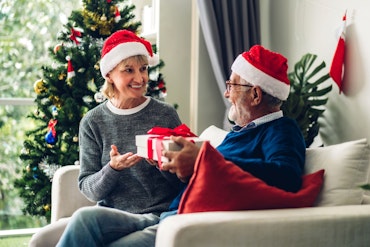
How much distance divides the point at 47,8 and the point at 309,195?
10.5ft

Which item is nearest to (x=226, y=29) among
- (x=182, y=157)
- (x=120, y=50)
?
(x=120, y=50)

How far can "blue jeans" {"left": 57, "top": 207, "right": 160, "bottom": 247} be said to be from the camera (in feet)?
6.30

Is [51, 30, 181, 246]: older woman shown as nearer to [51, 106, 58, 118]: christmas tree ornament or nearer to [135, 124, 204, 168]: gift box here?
[135, 124, 204, 168]: gift box

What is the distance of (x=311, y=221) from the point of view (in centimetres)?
171

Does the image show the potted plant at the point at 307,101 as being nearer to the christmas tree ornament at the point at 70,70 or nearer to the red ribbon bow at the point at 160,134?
the red ribbon bow at the point at 160,134

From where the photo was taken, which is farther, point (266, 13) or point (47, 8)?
point (47, 8)

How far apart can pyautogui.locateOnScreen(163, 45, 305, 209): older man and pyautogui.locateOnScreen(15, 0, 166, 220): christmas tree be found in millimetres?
1413

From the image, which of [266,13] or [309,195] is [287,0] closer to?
[266,13]

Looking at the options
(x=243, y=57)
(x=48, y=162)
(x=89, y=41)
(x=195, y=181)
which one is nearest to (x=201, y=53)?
(x=89, y=41)

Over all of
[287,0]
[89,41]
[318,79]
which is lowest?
[318,79]

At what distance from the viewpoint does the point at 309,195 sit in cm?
185

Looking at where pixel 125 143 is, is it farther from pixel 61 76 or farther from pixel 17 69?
pixel 17 69

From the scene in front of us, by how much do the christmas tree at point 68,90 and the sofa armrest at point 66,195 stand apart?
0.84 meters

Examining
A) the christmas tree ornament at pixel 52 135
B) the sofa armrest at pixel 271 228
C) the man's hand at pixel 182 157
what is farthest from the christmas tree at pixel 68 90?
the sofa armrest at pixel 271 228
